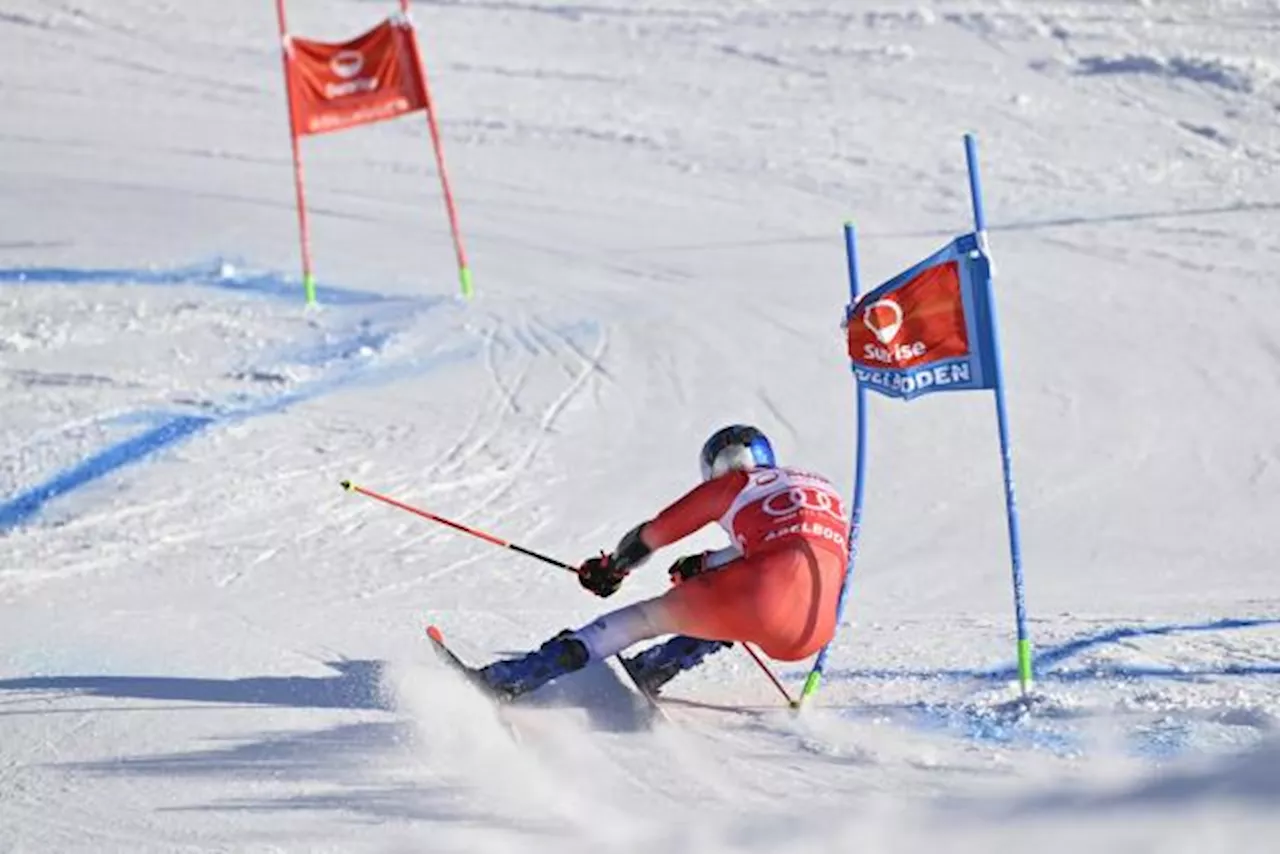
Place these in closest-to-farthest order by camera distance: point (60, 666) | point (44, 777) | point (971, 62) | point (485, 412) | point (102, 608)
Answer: point (44, 777)
point (60, 666)
point (102, 608)
point (485, 412)
point (971, 62)

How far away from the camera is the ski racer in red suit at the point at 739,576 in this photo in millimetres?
6754

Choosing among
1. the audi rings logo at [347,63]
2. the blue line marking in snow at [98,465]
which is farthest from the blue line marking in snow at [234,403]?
the audi rings logo at [347,63]

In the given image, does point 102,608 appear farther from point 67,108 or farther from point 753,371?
point 67,108

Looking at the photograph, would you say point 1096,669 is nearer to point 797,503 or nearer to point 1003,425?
point 1003,425

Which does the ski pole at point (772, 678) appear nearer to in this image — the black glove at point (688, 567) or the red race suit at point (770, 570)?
the black glove at point (688, 567)

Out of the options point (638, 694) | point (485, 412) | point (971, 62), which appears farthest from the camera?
point (971, 62)

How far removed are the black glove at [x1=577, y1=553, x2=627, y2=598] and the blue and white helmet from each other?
0.48 metres

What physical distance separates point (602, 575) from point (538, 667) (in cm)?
45

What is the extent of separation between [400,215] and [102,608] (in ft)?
24.0

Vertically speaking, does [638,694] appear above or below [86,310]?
below

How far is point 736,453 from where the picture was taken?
282 inches

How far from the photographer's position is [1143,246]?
46.7ft

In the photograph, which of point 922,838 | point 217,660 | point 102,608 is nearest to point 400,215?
point 102,608

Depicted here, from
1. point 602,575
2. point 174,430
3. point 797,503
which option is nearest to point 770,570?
point 797,503
